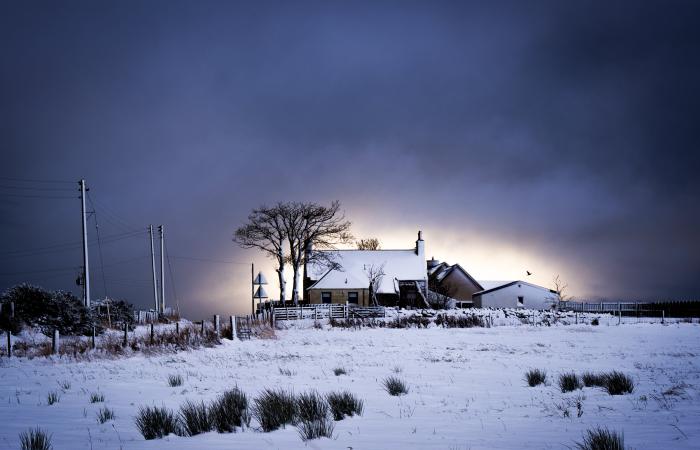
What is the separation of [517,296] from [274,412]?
57.4 metres

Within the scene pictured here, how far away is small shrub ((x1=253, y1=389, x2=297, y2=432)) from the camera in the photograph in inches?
273

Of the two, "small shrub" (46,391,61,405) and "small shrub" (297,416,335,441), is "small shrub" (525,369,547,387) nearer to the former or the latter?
"small shrub" (297,416,335,441)

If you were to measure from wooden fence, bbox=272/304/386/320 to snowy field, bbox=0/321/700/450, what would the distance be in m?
21.2

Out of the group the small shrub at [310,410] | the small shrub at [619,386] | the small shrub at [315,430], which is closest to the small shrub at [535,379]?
the small shrub at [619,386]

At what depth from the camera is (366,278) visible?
55.8 metres

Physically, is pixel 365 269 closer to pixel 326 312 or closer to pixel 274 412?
pixel 326 312

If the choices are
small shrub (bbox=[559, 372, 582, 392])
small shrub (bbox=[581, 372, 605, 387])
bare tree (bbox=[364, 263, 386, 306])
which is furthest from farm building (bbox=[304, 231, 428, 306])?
small shrub (bbox=[559, 372, 582, 392])

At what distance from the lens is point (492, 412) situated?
26.4 ft

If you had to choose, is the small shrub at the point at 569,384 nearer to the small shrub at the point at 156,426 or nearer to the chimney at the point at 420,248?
the small shrub at the point at 156,426

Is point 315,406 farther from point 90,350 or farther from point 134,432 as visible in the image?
point 90,350

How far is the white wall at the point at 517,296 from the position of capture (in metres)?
59.9

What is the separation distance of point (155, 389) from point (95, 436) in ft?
14.5

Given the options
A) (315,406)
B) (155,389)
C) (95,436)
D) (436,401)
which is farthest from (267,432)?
(155,389)

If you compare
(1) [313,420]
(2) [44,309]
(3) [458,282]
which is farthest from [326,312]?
(1) [313,420]
